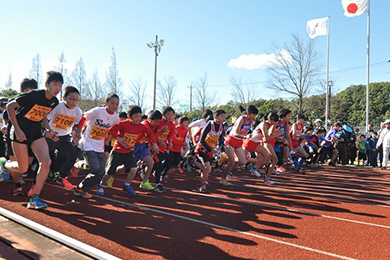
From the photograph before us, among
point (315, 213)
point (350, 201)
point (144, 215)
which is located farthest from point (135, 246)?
point (350, 201)

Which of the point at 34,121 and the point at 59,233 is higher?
the point at 34,121

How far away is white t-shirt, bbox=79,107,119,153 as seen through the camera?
556cm

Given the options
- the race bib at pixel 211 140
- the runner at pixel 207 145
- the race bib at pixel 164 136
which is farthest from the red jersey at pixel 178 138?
the race bib at pixel 211 140

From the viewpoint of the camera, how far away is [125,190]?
6.38m

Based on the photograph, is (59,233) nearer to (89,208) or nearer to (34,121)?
(89,208)

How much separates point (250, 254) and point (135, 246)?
4.38 ft

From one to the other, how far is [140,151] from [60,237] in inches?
128

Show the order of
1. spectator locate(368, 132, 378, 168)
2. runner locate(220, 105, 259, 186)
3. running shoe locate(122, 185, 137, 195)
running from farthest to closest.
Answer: spectator locate(368, 132, 378, 168) < runner locate(220, 105, 259, 186) < running shoe locate(122, 185, 137, 195)

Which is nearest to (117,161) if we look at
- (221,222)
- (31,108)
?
(31,108)

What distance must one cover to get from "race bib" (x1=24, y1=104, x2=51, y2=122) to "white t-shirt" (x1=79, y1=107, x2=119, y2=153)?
0.93 meters

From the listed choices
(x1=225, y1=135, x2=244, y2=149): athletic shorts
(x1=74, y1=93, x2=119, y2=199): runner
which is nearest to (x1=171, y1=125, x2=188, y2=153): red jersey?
(x1=225, y1=135, x2=244, y2=149): athletic shorts

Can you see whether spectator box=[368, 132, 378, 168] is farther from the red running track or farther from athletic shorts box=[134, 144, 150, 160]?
athletic shorts box=[134, 144, 150, 160]

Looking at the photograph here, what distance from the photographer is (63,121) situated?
545cm

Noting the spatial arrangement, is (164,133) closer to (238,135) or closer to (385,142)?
(238,135)
